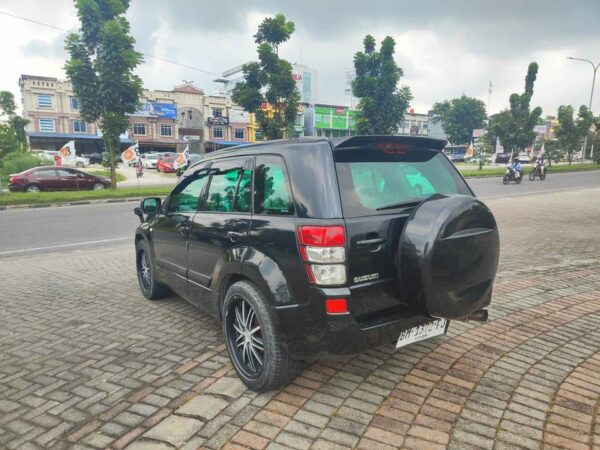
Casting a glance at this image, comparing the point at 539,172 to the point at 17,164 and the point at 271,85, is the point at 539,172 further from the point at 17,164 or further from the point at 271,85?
the point at 17,164

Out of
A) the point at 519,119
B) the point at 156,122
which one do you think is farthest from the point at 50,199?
the point at 156,122

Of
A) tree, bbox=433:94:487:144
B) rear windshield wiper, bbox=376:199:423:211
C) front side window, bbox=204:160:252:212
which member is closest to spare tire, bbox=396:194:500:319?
rear windshield wiper, bbox=376:199:423:211

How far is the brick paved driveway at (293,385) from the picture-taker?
2.44m

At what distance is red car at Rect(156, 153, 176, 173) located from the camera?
34.3 metres

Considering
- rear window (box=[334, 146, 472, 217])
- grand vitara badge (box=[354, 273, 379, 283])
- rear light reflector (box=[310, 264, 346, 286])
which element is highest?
rear window (box=[334, 146, 472, 217])

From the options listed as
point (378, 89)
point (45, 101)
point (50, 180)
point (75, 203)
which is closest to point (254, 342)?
point (75, 203)

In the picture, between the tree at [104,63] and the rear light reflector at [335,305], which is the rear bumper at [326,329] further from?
the tree at [104,63]

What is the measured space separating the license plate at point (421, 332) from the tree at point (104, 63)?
19.1 meters

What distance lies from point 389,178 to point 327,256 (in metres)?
0.88

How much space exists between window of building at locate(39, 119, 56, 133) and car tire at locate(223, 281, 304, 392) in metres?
58.2

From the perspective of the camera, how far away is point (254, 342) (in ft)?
9.68

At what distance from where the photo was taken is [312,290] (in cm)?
248

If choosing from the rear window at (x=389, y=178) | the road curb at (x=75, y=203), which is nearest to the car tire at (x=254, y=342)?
the rear window at (x=389, y=178)

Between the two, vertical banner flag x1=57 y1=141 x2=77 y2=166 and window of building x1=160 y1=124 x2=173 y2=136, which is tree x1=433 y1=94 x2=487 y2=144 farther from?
vertical banner flag x1=57 y1=141 x2=77 y2=166
